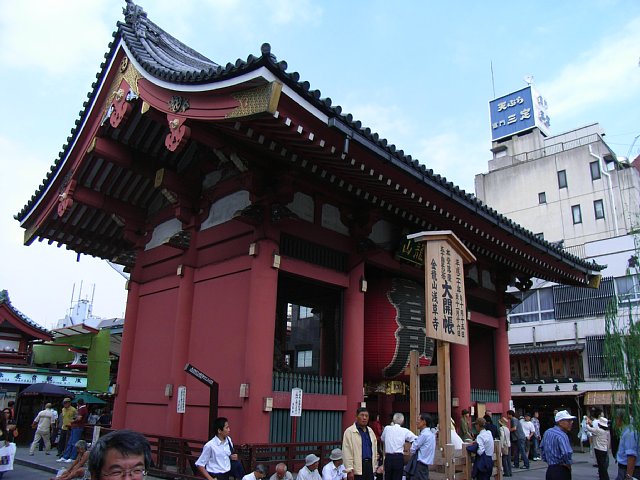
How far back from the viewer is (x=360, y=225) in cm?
1105

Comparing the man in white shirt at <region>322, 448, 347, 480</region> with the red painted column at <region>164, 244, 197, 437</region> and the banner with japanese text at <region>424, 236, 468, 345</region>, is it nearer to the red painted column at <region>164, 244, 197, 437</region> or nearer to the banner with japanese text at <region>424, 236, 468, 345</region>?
the banner with japanese text at <region>424, 236, 468, 345</region>

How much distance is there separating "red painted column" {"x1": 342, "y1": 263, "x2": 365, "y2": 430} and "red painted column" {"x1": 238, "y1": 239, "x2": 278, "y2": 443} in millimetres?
1864

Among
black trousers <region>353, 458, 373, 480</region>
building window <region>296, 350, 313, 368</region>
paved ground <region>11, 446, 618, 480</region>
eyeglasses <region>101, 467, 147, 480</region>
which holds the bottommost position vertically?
paved ground <region>11, 446, 618, 480</region>

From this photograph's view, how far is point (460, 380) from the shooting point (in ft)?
43.5

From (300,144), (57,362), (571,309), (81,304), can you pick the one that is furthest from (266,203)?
(81,304)

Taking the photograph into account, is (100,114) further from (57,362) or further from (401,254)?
(57,362)

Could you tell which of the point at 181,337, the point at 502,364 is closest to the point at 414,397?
the point at 181,337

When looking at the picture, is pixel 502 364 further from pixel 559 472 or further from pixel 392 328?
pixel 559 472

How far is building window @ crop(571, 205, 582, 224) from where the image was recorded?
36062 mm

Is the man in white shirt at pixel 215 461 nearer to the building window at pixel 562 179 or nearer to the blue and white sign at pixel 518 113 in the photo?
the building window at pixel 562 179

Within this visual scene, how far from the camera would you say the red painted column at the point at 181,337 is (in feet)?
32.8

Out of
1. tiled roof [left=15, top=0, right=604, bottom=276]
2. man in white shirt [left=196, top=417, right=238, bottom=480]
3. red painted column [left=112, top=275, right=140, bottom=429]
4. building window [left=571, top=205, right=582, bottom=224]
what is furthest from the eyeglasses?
building window [left=571, top=205, right=582, bottom=224]

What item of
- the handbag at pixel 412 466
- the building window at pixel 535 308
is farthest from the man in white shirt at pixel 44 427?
the building window at pixel 535 308

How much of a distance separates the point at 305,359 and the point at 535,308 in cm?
1713
